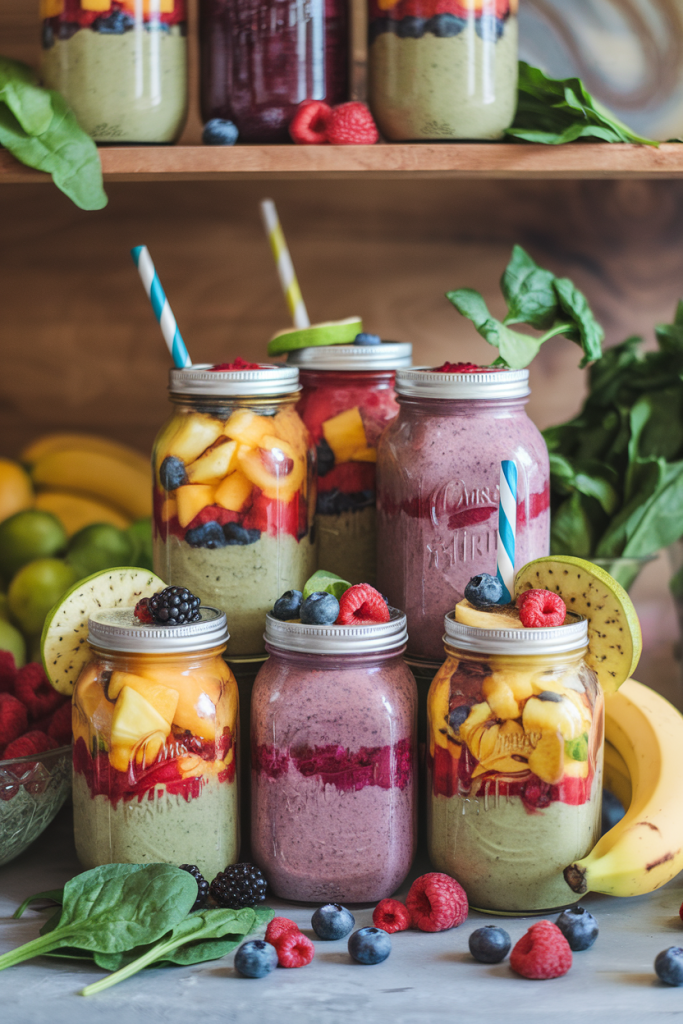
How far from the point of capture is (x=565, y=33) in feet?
4.42

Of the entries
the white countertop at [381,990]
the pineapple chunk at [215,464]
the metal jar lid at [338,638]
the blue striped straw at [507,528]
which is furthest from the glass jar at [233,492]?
the white countertop at [381,990]

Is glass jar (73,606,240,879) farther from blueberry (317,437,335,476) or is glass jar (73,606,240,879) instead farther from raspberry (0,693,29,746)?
blueberry (317,437,335,476)

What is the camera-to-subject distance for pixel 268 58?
1.10m

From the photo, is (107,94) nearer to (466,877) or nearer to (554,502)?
(554,502)

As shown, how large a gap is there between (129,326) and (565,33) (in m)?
0.72

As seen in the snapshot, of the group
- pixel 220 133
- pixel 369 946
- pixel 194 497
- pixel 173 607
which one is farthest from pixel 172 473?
pixel 369 946

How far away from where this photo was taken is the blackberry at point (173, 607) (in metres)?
0.92

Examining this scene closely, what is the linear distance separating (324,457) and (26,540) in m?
0.51

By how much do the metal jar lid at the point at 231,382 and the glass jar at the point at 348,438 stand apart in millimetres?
107

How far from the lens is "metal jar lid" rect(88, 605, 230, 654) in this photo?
914mm

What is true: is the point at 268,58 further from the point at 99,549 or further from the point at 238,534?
the point at 99,549

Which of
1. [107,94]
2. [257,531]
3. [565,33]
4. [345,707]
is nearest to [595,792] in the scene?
[345,707]

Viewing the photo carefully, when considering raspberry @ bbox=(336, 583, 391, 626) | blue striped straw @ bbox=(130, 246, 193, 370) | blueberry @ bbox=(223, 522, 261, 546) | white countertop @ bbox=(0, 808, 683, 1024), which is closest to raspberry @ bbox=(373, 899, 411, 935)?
white countertop @ bbox=(0, 808, 683, 1024)

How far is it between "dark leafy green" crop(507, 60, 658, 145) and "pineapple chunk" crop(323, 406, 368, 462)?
344 millimetres
